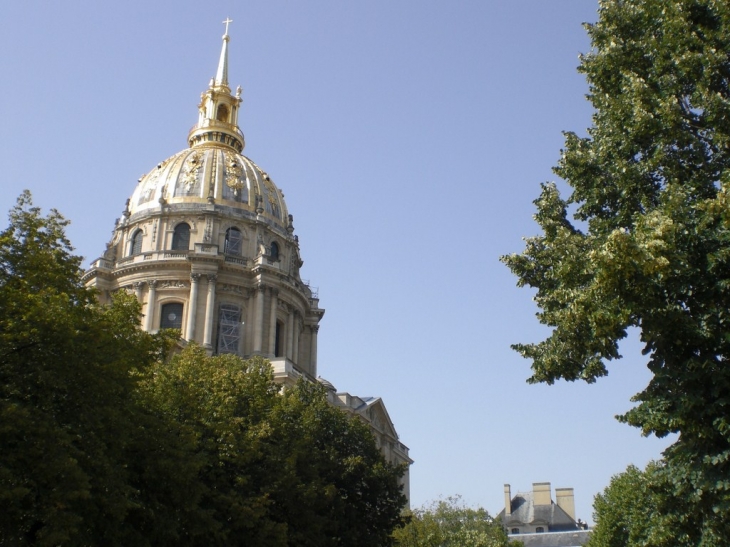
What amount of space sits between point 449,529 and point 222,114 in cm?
4318

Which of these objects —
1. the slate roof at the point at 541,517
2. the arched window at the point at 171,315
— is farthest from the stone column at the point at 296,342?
the slate roof at the point at 541,517

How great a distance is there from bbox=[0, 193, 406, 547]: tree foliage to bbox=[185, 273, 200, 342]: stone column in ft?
92.4

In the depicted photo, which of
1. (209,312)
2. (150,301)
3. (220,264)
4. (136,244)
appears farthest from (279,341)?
(136,244)

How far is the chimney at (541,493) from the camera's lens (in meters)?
101

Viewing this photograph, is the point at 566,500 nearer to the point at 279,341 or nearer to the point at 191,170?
the point at 279,341

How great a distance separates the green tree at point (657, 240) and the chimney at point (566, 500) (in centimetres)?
9084

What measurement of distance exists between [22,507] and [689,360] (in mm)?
13703

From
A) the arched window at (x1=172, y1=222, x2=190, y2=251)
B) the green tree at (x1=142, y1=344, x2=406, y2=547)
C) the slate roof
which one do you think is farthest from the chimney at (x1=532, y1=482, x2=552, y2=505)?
the green tree at (x1=142, y1=344, x2=406, y2=547)

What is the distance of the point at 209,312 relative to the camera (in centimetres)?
6125

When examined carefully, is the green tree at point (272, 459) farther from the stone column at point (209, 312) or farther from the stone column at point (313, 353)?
the stone column at point (313, 353)

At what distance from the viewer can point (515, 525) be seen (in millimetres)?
99125

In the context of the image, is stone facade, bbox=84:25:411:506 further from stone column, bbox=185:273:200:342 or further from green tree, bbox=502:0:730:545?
green tree, bbox=502:0:730:545

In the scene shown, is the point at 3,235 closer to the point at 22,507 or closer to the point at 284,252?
the point at 22,507

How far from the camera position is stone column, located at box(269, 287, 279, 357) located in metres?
62.9
